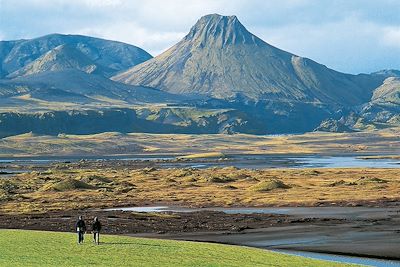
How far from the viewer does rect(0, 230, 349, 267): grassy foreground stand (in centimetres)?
4397

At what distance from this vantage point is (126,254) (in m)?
47.3

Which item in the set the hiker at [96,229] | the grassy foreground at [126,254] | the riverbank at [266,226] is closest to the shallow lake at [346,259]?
the riverbank at [266,226]

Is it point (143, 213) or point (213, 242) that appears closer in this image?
point (213, 242)

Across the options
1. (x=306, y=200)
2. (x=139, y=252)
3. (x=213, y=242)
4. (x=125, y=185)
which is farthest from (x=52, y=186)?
(x=139, y=252)

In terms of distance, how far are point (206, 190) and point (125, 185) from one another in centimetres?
1732

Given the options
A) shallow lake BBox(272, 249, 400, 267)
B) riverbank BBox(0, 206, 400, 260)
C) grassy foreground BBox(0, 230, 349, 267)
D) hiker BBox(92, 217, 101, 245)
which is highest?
hiker BBox(92, 217, 101, 245)

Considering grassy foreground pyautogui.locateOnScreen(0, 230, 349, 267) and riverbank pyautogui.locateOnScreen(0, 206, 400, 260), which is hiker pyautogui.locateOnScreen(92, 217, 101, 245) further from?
riverbank pyautogui.locateOnScreen(0, 206, 400, 260)

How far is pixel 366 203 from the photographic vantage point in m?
91.3

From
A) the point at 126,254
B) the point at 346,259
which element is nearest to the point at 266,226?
the point at 346,259

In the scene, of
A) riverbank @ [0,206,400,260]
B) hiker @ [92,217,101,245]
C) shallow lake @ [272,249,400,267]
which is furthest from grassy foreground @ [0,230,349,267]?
riverbank @ [0,206,400,260]

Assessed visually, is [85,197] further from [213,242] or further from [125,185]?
[213,242]

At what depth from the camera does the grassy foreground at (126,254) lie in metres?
44.0

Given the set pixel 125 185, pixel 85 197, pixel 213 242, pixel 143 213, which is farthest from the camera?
pixel 125 185

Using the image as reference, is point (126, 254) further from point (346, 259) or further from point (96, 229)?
point (346, 259)
